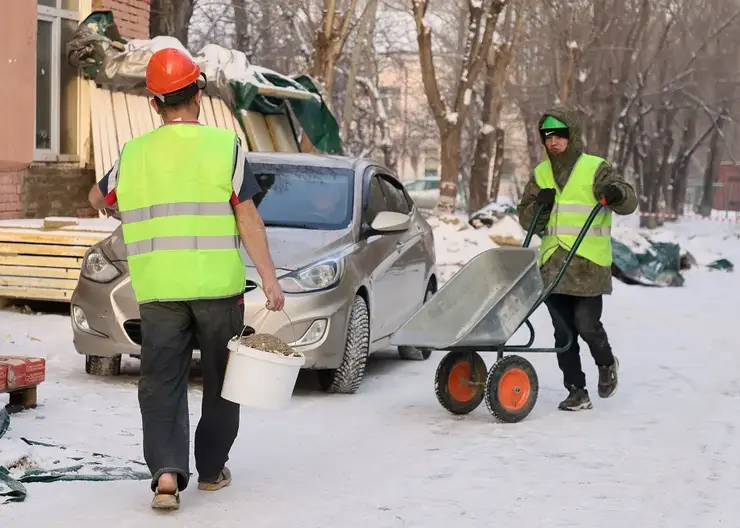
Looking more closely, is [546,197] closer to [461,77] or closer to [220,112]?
[220,112]

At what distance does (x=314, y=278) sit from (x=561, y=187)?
5.62 ft

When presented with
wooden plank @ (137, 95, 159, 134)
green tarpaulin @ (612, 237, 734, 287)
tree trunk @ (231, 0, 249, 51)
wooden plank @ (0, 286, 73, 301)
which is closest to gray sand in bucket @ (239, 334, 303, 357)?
wooden plank @ (0, 286, 73, 301)

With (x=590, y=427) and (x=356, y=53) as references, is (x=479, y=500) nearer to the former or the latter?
(x=590, y=427)

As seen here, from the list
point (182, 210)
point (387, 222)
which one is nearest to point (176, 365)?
point (182, 210)

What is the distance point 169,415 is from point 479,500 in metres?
1.49

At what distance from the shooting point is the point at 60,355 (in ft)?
34.4

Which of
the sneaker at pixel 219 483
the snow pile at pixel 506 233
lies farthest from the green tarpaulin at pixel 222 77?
the sneaker at pixel 219 483

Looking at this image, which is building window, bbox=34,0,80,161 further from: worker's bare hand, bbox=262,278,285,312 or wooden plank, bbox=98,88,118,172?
worker's bare hand, bbox=262,278,285,312

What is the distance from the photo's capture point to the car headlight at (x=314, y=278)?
887 centimetres

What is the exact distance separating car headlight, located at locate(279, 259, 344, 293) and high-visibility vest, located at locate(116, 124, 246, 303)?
10.4 feet

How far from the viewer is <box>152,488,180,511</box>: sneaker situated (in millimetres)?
5512

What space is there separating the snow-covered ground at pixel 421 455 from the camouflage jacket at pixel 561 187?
2.68ft

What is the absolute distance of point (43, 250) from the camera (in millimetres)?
12461

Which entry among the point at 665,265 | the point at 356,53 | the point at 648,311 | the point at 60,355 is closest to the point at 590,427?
the point at 60,355
